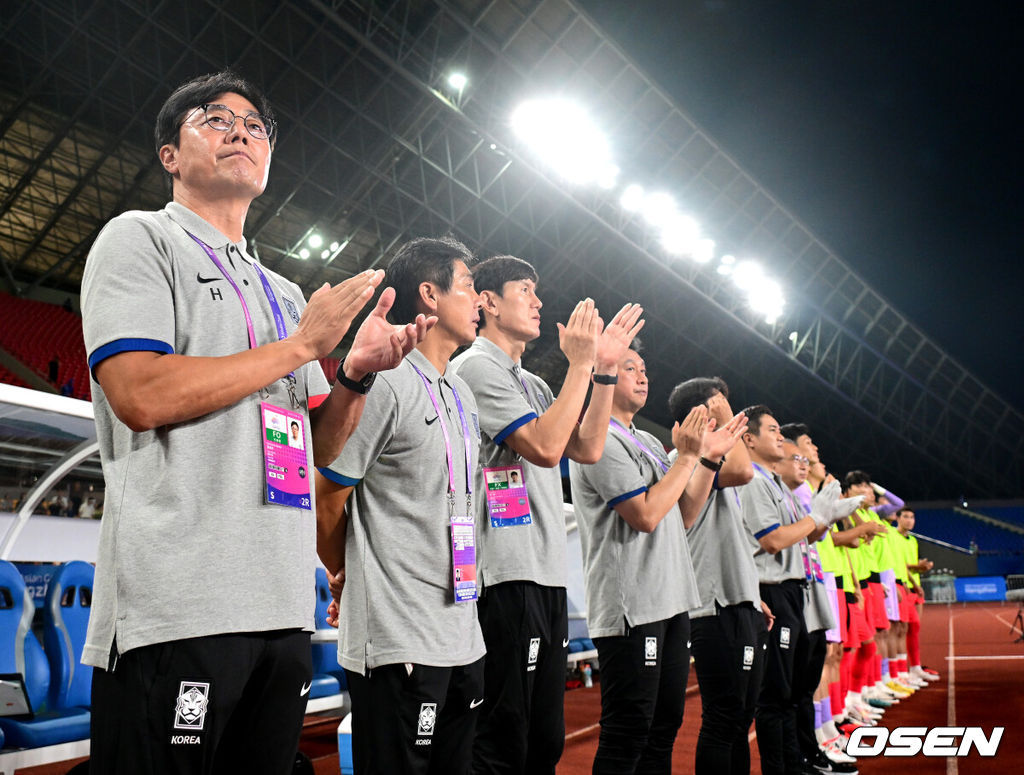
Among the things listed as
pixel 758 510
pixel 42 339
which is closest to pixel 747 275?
pixel 42 339

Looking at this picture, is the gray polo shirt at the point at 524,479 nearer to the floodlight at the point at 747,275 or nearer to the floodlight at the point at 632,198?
the floodlight at the point at 632,198

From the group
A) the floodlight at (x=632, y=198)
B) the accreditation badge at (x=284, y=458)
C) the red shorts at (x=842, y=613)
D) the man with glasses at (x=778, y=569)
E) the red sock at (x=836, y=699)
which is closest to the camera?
the accreditation badge at (x=284, y=458)

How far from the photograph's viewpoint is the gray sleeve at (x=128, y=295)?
1.24 meters

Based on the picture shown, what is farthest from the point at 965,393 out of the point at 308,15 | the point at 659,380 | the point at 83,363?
the point at 83,363

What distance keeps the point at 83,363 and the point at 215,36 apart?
6053 mm

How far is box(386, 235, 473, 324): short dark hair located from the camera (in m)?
2.37

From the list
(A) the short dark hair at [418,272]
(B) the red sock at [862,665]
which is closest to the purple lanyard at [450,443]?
(A) the short dark hair at [418,272]

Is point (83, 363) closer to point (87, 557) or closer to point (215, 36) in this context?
point (215, 36)

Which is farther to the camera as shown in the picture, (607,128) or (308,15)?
(607,128)

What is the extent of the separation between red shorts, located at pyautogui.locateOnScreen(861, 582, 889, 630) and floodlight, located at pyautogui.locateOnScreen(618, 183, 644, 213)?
9.51 m

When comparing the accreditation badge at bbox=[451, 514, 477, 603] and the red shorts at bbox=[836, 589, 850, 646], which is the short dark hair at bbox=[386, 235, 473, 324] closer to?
the accreditation badge at bbox=[451, 514, 477, 603]

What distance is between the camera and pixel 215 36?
11.7m

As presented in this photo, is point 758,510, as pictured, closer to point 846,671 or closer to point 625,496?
point 625,496

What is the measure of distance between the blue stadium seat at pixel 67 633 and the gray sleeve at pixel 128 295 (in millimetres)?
2225
